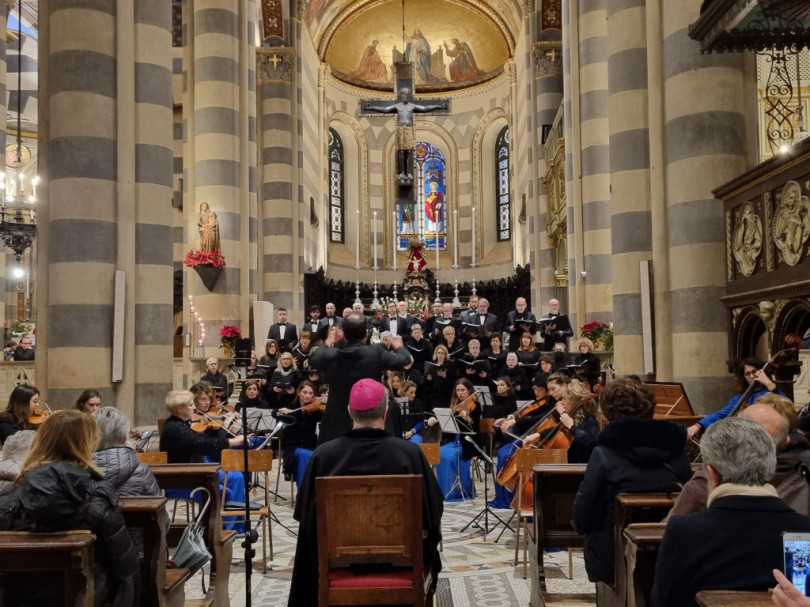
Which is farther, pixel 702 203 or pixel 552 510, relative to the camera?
pixel 702 203

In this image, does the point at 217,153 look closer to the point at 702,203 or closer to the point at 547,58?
the point at 702,203

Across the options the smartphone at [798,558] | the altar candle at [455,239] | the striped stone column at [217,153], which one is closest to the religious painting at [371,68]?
the altar candle at [455,239]

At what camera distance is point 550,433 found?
758 cm

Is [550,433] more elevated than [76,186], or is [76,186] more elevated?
[76,186]

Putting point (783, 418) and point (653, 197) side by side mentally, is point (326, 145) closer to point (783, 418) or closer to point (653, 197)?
point (653, 197)

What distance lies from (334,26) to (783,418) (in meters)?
33.0

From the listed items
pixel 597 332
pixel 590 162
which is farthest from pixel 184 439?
pixel 590 162

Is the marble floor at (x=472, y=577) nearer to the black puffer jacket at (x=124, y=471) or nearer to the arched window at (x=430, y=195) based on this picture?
the black puffer jacket at (x=124, y=471)

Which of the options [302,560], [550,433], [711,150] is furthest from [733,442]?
[711,150]

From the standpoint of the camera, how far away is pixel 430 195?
3847 cm

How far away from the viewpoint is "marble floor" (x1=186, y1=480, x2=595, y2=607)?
620 cm

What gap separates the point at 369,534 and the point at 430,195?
3481 centimetres

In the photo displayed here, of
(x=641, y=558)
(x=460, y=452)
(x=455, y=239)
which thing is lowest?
(x=460, y=452)

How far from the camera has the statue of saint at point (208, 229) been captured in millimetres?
16984
